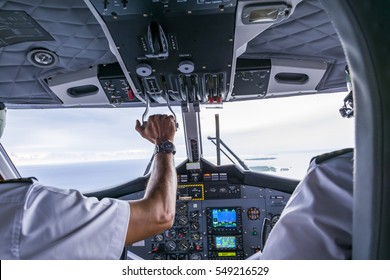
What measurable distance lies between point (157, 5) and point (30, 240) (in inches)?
45.5

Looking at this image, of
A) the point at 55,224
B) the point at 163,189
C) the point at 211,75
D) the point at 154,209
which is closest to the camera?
the point at 55,224

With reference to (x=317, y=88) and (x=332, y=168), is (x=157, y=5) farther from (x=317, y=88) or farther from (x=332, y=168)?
(x=317, y=88)

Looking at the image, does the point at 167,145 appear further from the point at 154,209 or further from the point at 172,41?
the point at 172,41

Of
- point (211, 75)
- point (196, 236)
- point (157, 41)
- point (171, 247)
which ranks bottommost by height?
point (171, 247)

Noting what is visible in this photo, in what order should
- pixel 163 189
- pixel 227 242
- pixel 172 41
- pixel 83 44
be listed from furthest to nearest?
pixel 227 242
pixel 83 44
pixel 172 41
pixel 163 189

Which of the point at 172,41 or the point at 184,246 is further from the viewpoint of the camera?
the point at 184,246

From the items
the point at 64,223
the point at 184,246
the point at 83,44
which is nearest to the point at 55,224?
the point at 64,223

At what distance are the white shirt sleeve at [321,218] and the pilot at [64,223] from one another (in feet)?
1.58

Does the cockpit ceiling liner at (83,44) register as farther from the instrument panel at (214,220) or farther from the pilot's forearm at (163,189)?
the instrument panel at (214,220)

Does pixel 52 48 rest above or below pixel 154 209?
above

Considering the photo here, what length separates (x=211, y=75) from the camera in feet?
7.25

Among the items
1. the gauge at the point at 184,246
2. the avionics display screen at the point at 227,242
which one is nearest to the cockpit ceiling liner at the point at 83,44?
the avionics display screen at the point at 227,242

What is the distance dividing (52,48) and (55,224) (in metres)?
1.69
